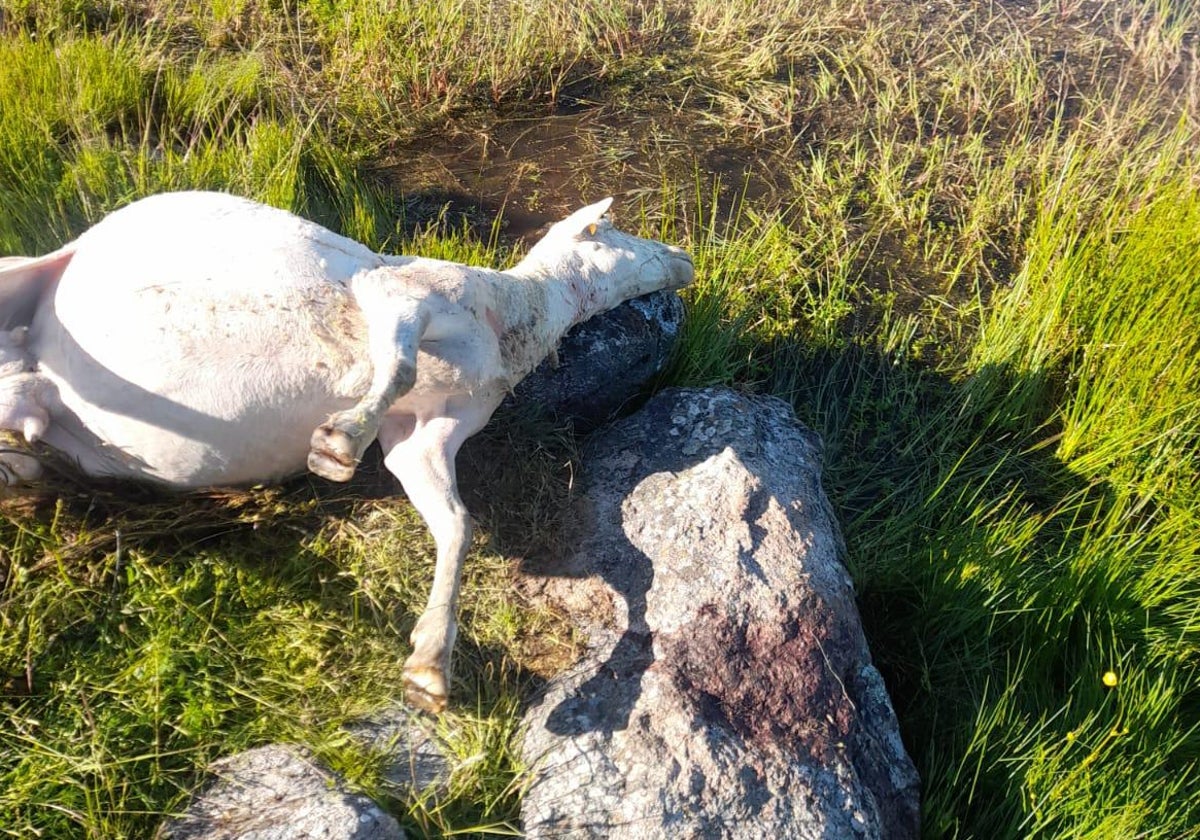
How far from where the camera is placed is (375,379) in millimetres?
2584

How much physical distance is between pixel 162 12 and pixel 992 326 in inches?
163

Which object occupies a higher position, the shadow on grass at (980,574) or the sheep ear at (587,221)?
the sheep ear at (587,221)

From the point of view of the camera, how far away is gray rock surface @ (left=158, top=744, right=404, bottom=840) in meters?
2.26

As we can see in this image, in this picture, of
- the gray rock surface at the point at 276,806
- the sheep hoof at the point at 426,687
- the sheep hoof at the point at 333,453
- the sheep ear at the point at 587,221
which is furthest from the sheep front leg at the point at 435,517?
the sheep ear at the point at 587,221

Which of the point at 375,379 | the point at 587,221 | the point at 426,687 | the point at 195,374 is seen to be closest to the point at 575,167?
the point at 587,221

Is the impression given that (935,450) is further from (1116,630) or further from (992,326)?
(1116,630)

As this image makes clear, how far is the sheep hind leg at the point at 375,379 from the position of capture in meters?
2.40

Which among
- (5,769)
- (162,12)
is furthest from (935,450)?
(162,12)

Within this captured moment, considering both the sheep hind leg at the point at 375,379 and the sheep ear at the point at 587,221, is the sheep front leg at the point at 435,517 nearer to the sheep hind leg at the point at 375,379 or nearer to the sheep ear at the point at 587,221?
the sheep hind leg at the point at 375,379

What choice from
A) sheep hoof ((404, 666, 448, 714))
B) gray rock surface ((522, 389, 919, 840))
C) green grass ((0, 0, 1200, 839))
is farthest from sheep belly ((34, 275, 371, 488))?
gray rock surface ((522, 389, 919, 840))

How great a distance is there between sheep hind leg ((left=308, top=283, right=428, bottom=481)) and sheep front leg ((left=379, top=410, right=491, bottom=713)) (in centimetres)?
25

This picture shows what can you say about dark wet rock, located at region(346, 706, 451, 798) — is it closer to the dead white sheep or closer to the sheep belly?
the dead white sheep

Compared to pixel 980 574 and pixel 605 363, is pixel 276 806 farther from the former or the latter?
pixel 980 574

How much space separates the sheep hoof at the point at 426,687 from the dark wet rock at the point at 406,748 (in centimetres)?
9
